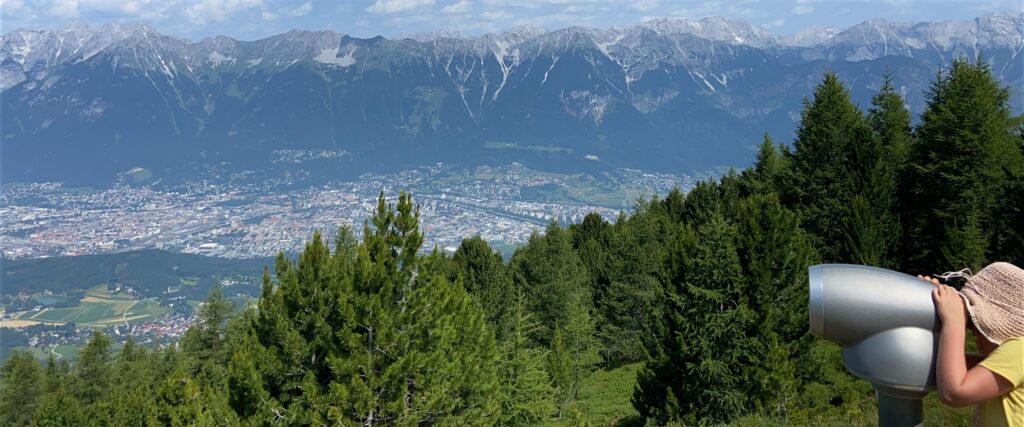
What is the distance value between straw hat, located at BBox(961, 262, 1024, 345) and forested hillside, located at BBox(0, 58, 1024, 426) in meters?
4.69

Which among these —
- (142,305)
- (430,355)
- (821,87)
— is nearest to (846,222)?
(821,87)

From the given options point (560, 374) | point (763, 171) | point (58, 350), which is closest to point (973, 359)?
point (560, 374)

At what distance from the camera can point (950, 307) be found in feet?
8.97

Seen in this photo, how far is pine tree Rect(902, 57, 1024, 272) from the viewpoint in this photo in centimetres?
2339

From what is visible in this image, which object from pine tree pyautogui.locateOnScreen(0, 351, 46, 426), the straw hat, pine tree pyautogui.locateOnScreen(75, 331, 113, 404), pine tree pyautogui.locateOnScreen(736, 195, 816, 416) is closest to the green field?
pine tree pyautogui.locateOnScreen(75, 331, 113, 404)

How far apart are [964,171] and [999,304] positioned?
26.9 metres

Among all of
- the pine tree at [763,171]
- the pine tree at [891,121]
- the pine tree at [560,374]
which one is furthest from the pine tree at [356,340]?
the pine tree at [763,171]

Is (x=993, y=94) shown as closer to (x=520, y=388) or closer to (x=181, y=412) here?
(x=520, y=388)

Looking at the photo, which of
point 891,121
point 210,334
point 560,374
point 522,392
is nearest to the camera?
point 522,392

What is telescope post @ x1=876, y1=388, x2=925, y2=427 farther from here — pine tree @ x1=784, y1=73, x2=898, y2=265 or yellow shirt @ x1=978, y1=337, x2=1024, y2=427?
pine tree @ x1=784, y1=73, x2=898, y2=265

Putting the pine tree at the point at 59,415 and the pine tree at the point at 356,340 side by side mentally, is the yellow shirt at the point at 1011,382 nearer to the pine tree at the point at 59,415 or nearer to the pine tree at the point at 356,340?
the pine tree at the point at 356,340

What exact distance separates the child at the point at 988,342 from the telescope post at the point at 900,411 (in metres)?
0.24

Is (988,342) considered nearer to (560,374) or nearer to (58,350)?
(560,374)

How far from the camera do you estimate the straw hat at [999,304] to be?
105 inches
